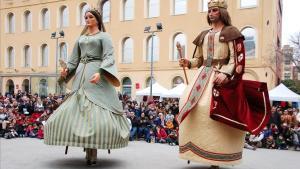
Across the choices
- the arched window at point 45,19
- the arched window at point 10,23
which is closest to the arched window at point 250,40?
the arched window at point 45,19

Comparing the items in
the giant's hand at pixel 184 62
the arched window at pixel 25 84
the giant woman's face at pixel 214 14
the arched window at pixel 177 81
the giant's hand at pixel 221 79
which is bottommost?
the arched window at pixel 25 84

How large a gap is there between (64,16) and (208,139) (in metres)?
32.3

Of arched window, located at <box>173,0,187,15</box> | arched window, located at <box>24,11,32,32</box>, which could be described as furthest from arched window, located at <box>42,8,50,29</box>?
arched window, located at <box>173,0,187,15</box>

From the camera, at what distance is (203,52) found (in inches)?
222

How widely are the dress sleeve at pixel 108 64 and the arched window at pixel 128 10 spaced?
87.4 ft

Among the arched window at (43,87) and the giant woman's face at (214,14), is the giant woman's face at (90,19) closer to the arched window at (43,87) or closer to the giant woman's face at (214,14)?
the giant woman's face at (214,14)

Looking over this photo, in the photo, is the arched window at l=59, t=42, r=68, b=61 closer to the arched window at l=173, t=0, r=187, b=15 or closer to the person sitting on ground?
the arched window at l=173, t=0, r=187, b=15

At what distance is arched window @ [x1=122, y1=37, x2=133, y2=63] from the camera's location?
32344 mm

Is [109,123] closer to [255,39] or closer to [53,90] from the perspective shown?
[255,39]

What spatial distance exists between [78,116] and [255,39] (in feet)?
74.0

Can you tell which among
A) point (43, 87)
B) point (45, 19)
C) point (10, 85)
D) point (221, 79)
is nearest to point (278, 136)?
point (221, 79)

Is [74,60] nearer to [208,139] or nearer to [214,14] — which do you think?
[214,14]

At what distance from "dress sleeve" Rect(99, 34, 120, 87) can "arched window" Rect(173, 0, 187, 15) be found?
24105mm

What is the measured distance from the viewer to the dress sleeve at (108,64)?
18.7 ft
